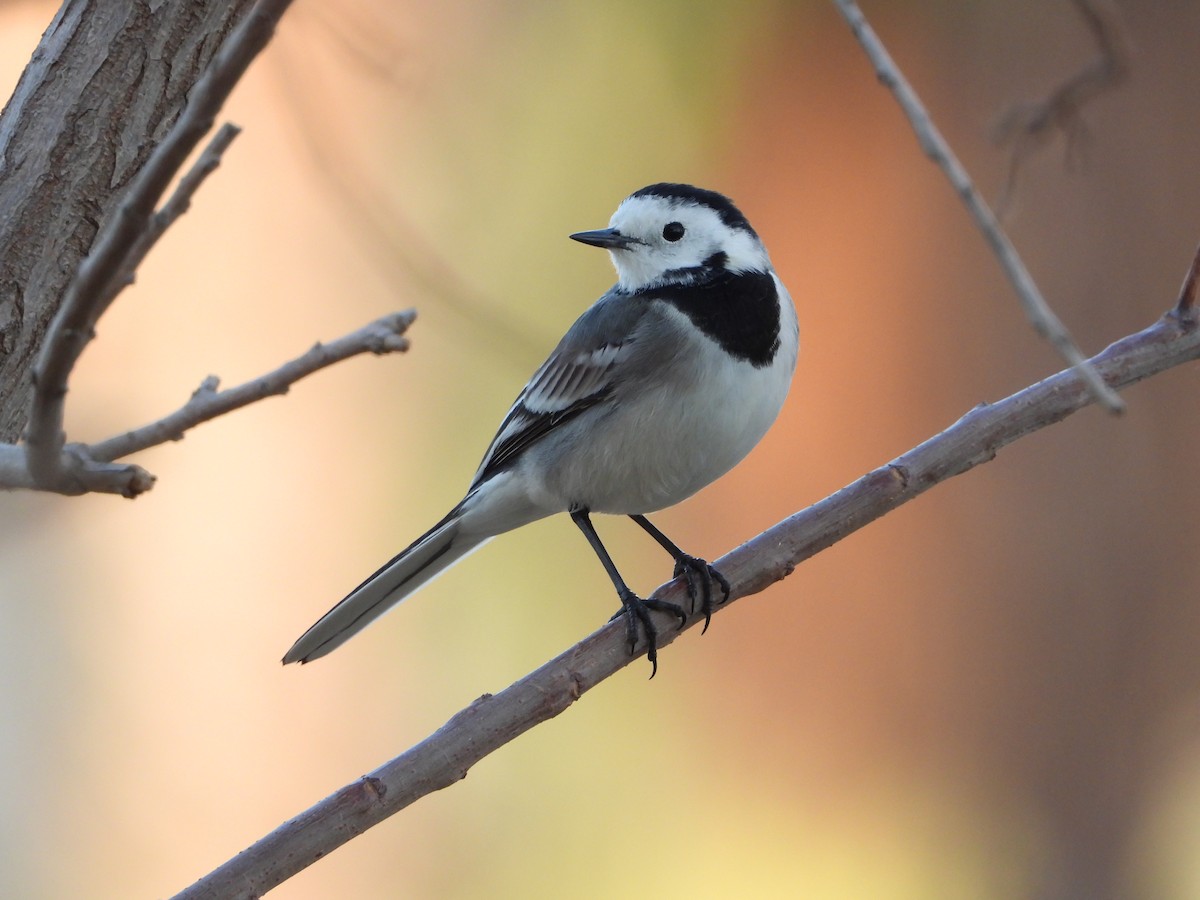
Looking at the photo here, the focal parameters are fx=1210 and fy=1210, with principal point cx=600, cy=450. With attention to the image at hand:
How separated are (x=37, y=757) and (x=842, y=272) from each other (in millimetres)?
3216

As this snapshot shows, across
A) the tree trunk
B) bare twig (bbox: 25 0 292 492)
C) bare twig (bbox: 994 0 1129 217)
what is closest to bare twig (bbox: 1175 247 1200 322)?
bare twig (bbox: 994 0 1129 217)

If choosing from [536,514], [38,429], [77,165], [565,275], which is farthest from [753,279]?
[565,275]

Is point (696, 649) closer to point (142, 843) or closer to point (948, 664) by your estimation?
point (948, 664)

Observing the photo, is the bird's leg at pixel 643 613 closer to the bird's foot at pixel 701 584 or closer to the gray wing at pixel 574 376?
the bird's foot at pixel 701 584

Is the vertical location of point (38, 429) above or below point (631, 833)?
above

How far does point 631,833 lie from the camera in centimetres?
393

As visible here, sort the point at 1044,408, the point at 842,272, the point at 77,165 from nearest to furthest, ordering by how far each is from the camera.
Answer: the point at 77,165
the point at 1044,408
the point at 842,272

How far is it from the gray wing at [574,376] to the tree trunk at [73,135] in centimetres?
93

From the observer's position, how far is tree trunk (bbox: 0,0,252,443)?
5.42ft

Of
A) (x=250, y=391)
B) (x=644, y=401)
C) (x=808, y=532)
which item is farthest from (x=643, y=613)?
(x=250, y=391)

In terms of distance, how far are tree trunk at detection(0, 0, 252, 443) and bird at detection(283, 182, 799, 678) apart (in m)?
0.82

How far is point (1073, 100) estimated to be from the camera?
5.57ft

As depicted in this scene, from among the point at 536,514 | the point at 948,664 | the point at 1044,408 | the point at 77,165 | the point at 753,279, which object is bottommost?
the point at 948,664

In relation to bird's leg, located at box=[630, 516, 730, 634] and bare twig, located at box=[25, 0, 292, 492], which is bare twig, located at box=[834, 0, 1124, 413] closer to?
bare twig, located at box=[25, 0, 292, 492]
